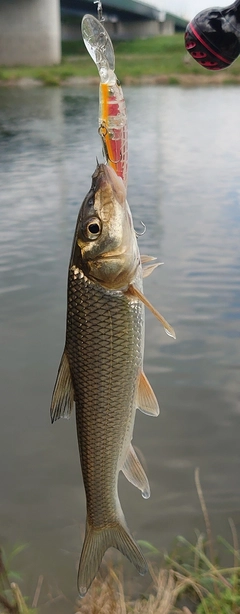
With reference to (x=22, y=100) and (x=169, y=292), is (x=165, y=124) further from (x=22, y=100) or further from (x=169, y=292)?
(x=169, y=292)

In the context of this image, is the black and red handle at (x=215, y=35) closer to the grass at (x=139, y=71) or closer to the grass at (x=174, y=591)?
the grass at (x=174, y=591)

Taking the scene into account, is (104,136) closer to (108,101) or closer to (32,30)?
(108,101)

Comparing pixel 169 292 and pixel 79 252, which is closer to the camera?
pixel 79 252

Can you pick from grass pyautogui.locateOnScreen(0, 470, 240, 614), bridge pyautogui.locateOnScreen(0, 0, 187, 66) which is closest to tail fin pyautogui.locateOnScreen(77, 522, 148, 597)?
grass pyautogui.locateOnScreen(0, 470, 240, 614)

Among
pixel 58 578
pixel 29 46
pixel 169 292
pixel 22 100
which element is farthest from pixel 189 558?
pixel 29 46

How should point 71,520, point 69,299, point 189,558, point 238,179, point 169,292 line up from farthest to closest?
point 238,179, point 169,292, point 71,520, point 189,558, point 69,299

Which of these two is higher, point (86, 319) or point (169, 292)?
point (86, 319)

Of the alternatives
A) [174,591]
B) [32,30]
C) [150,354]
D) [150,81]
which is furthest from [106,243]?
[32,30]
